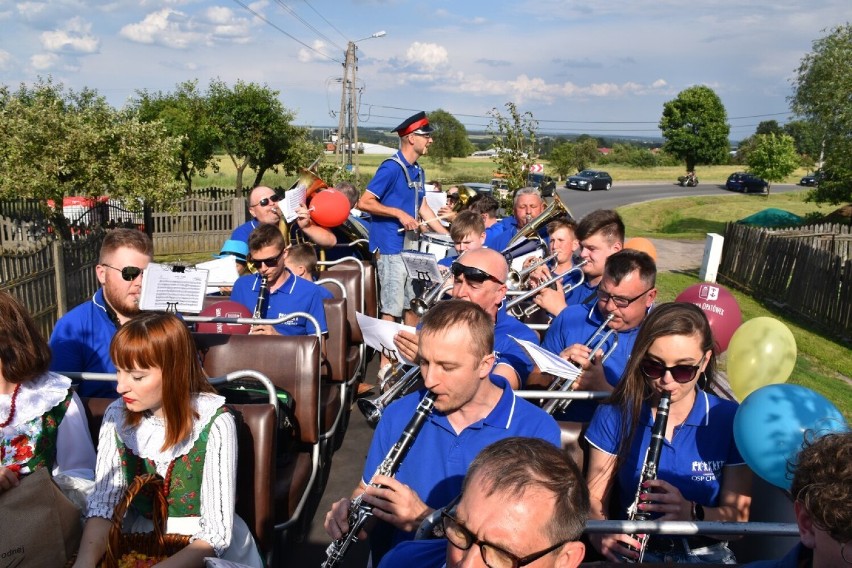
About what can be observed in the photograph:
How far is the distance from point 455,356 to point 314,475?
202cm

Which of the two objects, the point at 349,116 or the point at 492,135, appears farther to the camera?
the point at 349,116

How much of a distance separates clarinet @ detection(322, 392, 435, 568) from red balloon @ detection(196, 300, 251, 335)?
218 centimetres

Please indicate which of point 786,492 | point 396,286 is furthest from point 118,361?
point 396,286

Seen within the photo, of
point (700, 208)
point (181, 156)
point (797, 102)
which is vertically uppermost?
point (797, 102)

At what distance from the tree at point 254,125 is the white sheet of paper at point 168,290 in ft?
59.2

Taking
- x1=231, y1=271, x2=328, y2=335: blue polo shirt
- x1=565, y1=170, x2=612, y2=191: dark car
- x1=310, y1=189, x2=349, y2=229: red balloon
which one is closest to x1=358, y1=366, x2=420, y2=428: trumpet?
x1=231, y1=271, x2=328, y2=335: blue polo shirt

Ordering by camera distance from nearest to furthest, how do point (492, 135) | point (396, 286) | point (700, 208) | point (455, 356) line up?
point (455, 356)
point (396, 286)
point (492, 135)
point (700, 208)

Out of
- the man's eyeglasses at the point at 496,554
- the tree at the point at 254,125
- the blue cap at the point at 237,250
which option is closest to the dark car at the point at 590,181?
the tree at the point at 254,125

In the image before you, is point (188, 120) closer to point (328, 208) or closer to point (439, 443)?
point (328, 208)

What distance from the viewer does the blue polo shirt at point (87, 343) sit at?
3594 millimetres

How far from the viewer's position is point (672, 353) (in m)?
2.74

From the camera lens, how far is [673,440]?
9.20ft

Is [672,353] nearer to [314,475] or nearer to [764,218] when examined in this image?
[314,475]

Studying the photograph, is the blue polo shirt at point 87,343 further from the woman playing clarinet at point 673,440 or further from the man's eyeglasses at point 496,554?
the man's eyeglasses at point 496,554
